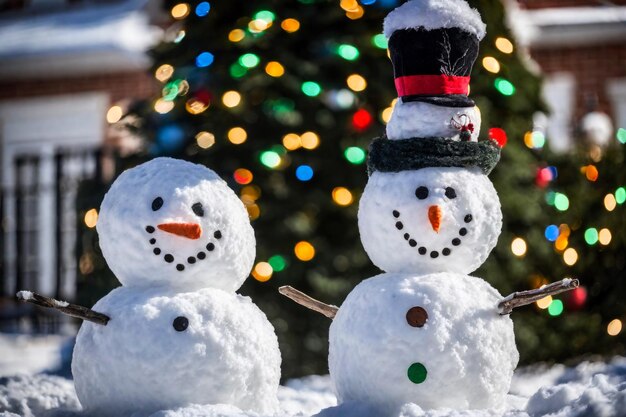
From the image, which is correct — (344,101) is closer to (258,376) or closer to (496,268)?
(496,268)

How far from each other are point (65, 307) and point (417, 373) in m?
1.10

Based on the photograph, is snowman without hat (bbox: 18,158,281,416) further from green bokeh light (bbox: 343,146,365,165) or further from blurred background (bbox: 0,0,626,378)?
green bokeh light (bbox: 343,146,365,165)

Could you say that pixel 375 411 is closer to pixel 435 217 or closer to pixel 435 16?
pixel 435 217

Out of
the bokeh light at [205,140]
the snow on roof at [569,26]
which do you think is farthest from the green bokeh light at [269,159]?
the snow on roof at [569,26]

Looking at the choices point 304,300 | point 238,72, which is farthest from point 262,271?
point 304,300

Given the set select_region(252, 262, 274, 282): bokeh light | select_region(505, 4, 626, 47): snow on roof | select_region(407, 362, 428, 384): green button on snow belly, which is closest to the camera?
select_region(407, 362, 428, 384): green button on snow belly

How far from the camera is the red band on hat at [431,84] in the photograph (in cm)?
293

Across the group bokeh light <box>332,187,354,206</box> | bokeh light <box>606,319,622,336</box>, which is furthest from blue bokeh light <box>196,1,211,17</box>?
bokeh light <box>606,319,622,336</box>

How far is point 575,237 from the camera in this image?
4949 mm

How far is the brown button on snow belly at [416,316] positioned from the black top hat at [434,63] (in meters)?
0.67

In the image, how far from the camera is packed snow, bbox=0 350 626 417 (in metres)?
2.49

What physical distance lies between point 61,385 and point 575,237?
2784 millimetres

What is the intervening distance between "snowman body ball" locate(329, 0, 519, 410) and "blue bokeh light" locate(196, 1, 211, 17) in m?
1.87

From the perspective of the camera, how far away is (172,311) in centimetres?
283
